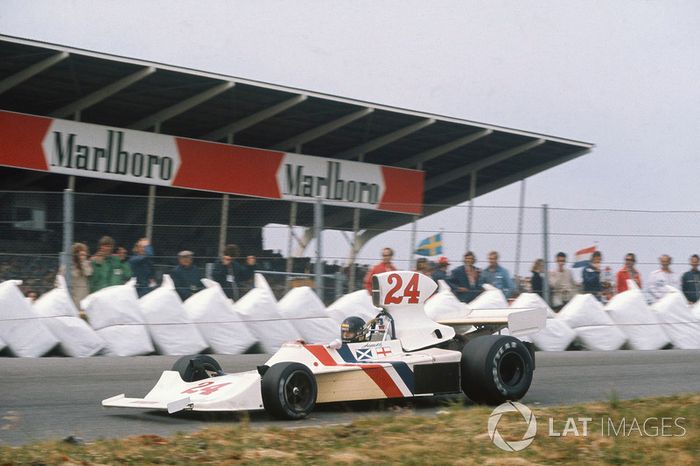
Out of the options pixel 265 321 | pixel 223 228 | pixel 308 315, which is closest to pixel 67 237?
pixel 223 228

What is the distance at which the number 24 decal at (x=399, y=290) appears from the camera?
7977 mm

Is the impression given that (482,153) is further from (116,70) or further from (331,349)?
(331,349)

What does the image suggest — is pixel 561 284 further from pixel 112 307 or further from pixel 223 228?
pixel 112 307

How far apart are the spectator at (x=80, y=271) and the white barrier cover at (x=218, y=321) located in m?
1.12

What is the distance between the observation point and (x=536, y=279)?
43.0 ft

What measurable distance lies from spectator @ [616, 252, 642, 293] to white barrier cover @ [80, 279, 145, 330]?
648cm

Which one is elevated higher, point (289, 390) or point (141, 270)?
point (141, 270)

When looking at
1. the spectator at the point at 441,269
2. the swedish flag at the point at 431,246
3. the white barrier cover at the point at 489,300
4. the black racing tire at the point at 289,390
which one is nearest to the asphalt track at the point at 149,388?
the black racing tire at the point at 289,390

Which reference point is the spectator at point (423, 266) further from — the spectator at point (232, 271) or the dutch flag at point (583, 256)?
the dutch flag at point (583, 256)

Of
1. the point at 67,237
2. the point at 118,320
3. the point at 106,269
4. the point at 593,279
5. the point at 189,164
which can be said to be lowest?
the point at 118,320

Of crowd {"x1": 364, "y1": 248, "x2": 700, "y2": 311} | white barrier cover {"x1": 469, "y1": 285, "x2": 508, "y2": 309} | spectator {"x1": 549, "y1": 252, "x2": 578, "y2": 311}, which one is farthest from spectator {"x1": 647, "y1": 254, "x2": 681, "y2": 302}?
white barrier cover {"x1": 469, "y1": 285, "x2": 508, "y2": 309}

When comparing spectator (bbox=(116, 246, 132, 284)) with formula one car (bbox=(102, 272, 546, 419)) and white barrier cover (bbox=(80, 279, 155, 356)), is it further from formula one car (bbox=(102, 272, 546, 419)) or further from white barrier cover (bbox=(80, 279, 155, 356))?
formula one car (bbox=(102, 272, 546, 419))

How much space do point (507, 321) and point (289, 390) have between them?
84.0 inches

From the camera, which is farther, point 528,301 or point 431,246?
point 528,301
